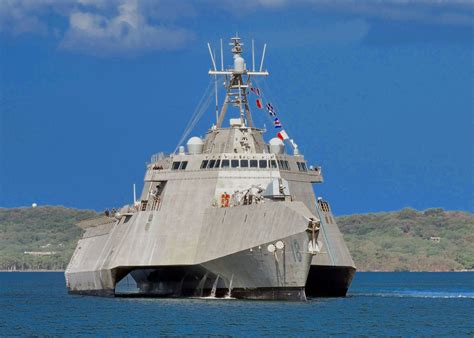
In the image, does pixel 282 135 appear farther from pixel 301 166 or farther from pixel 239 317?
pixel 239 317

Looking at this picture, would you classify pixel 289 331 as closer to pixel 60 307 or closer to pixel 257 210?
pixel 257 210

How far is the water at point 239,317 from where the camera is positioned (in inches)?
2491

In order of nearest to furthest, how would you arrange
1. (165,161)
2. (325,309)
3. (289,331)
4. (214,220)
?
(289,331)
(325,309)
(214,220)
(165,161)

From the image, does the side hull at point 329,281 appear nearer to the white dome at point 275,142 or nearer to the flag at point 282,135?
the white dome at point 275,142

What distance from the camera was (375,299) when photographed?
3364 inches

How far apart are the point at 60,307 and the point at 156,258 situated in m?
6.11

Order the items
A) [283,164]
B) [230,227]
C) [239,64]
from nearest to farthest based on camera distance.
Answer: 1. [230,227]
2. [283,164]
3. [239,64]

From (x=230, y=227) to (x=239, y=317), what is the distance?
8.86 metres

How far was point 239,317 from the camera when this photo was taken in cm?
6762

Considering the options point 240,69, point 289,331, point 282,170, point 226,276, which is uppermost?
point 240,69

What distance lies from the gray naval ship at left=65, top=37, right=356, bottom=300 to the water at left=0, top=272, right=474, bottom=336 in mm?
1490

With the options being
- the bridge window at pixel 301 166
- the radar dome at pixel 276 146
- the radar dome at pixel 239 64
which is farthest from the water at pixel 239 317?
the radar dome at pixel 239 64

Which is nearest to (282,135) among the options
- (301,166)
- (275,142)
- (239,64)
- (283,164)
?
(275,142)

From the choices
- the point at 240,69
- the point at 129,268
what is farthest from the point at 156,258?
the point at 240,69
